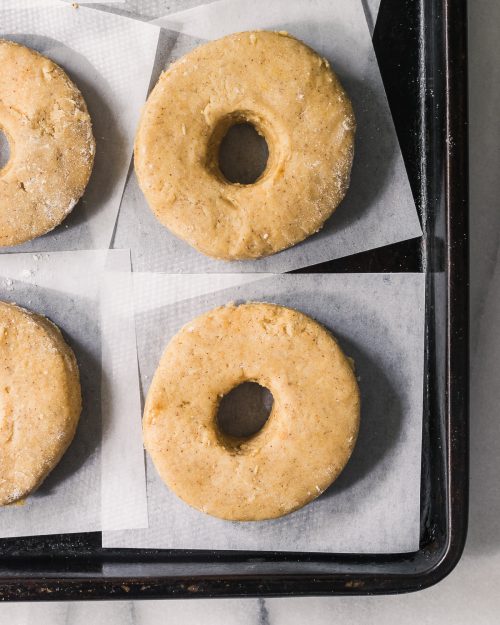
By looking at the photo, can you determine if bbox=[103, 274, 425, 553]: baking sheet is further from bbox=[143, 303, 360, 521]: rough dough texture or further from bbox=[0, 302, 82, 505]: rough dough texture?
bbox=[0, 302, 82, 505]: rough dough texture

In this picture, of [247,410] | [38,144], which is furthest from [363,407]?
[38,144]

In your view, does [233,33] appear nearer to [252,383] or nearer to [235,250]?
[235,250]

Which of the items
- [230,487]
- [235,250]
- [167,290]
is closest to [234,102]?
[235,250]

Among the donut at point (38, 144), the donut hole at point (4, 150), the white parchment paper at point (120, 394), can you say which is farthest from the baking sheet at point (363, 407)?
the donut hole at point (4, 150)

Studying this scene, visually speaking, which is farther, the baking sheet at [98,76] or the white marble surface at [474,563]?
the white marble surface at [474,563]

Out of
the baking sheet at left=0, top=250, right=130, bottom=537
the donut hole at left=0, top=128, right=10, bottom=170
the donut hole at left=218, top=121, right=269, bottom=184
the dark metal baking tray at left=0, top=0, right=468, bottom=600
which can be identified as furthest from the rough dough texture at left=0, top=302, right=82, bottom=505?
the donut hole at left=218, top=121, right=269, bottom=184

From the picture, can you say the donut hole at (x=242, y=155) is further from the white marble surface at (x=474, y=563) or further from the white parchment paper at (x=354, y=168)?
the white marble surface at (x=474, y=563)
